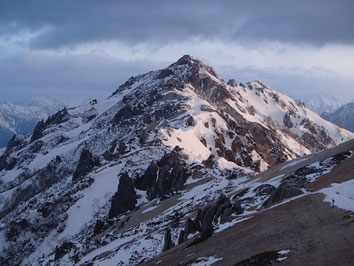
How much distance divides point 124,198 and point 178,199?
50.7ft

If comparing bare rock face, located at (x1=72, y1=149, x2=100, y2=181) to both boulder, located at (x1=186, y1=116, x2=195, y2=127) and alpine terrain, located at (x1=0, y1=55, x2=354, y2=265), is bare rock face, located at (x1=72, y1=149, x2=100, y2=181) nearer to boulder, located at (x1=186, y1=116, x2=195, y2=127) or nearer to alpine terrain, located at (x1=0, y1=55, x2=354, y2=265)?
alpine terrain, located at (x1=0, y1=55, x2=354, y2=265)

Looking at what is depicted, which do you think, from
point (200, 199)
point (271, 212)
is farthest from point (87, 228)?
point (271, 212)

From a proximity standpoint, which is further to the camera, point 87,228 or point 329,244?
point 87,228

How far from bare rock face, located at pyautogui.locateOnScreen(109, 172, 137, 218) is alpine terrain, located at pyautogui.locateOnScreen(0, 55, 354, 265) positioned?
0.23m

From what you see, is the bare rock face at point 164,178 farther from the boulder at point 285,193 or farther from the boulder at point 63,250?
the boulder at point 285,193

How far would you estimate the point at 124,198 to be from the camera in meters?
85.0

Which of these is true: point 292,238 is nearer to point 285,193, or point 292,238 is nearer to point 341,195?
point 341,195

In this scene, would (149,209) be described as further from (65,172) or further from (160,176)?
(65,172)

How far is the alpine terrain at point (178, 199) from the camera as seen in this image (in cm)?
3127

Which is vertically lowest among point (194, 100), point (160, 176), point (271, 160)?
point (271, 160)

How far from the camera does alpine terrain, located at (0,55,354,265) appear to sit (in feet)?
103

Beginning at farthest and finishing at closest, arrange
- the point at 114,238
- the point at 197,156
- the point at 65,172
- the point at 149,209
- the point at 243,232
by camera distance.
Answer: the point at 65,172 < the point at 197,156 < the point at 149,209 < the point at 114,238 < the point at 243,232

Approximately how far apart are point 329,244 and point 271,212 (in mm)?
11387

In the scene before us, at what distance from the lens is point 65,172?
15588 centimetres
